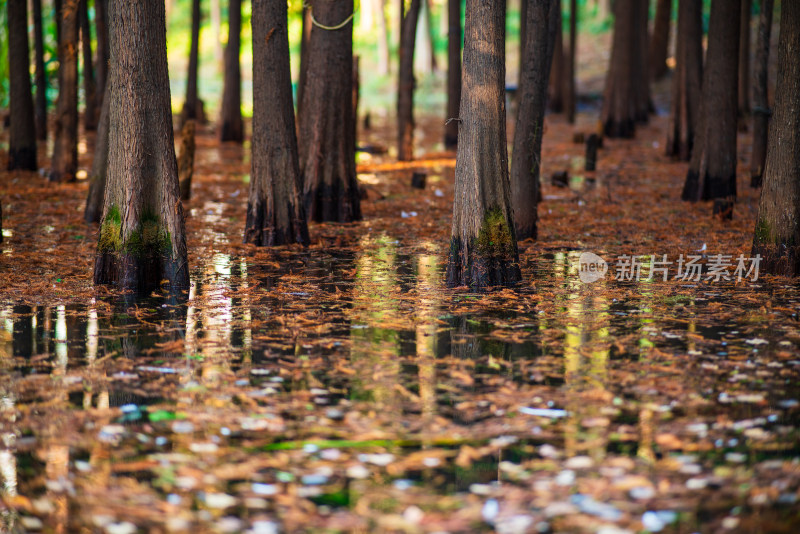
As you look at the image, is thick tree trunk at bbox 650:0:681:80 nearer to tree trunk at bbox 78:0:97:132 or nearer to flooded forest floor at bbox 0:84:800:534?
tree trunk at bbox 78:0:97:132

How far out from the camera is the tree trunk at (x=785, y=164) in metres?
10.3

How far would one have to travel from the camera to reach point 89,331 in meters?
8.22

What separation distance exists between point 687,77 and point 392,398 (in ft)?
53.3

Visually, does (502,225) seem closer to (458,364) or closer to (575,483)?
(458,364)

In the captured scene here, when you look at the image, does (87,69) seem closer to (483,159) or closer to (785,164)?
(483,159)

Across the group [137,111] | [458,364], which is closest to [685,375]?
[458,364]

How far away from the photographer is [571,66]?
29547mm

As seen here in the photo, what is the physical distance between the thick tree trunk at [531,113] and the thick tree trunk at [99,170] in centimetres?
607

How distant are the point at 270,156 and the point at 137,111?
2741 mm

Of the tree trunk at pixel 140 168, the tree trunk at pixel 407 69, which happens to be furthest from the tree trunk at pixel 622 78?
the tree trunk at pixel 140 168

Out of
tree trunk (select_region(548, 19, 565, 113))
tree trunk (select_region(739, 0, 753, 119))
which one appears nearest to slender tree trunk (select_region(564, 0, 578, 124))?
tree trunk (select_region(548, 19, 565, 113))

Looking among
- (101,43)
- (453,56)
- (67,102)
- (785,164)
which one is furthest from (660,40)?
(785,164)

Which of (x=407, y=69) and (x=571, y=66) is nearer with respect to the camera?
(x=407, y=69)

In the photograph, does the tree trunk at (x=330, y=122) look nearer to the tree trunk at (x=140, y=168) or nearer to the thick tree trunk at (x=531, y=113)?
the thick tree trunk at (x=531, y=113)
